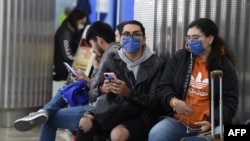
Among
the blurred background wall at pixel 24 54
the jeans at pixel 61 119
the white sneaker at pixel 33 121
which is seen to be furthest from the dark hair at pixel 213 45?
the blurred background wall at pixel 24 54

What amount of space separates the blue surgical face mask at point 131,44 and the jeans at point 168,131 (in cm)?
70

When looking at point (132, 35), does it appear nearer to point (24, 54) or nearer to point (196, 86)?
point (196, 86)

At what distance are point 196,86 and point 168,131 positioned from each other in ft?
1.38

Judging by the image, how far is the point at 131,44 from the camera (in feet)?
13.9

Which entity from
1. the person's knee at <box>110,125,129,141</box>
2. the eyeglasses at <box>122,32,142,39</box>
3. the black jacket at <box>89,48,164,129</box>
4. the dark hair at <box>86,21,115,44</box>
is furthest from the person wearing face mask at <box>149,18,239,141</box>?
the dark hair at <box>86,21,115,44</box>

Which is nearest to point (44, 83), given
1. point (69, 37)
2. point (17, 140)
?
point (69, 37)

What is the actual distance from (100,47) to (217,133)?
1.80m

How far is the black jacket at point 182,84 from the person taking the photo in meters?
3.72

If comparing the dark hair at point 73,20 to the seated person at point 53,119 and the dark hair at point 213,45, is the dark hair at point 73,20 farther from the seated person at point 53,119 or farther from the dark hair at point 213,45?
the dark hair at point 213,45

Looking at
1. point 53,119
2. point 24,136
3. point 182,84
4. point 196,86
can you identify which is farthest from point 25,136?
point 196,86

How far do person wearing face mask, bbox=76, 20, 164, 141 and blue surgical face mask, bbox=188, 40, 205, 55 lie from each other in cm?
45

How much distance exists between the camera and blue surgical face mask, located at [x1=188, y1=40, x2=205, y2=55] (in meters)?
3.83

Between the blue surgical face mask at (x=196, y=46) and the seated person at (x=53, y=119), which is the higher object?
the blue surgical face mask at (x=196, y=46)

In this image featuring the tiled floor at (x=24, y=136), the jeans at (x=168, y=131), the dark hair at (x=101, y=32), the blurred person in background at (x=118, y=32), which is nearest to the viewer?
the jeans at (x=168, y=131)
